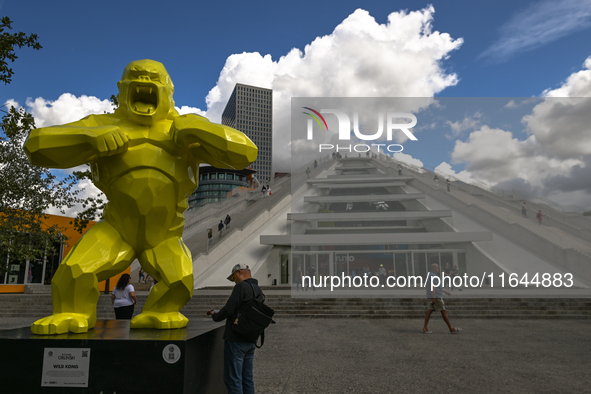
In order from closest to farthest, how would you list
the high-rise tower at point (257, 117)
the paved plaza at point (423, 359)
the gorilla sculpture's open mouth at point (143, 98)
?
the gorilla sculpture's open mouth at point (143, 98) → the paved plaza at point (423, 359) → the high-rise tower at point (257, 117)

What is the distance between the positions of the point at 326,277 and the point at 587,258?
10.7 meters

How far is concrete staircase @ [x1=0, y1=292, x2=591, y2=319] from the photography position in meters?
11.1

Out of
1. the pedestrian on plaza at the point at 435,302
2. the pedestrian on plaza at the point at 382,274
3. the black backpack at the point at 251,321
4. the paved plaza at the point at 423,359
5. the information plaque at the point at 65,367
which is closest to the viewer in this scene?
the information plaque at the point at 65,367

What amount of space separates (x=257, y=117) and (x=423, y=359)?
131m

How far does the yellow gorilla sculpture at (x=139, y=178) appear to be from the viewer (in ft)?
9.61

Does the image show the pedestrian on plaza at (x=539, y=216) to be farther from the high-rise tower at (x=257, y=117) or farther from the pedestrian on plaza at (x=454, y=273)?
the high-rise tower at (x=257, y=117)

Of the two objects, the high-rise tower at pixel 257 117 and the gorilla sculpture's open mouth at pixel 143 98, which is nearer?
the gorilla sculpture's open mouth at pixel 143 98

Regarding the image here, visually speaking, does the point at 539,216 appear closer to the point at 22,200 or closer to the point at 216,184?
the point at 22,200

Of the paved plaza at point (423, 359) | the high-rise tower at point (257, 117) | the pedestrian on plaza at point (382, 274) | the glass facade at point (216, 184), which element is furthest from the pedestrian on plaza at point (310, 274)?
the high-rise tower at point (257, 117)

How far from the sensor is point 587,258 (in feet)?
50.0

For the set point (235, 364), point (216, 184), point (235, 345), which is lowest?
point (235, 364)

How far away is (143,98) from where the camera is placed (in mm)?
3312

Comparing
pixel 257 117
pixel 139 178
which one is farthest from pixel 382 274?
pixel 257 117

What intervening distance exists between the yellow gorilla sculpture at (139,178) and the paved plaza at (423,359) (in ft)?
6.26
